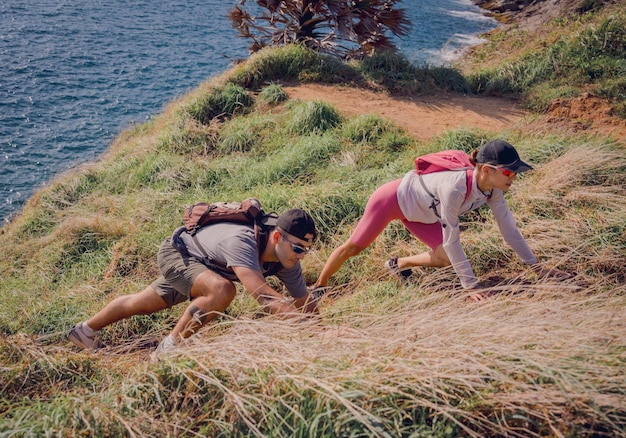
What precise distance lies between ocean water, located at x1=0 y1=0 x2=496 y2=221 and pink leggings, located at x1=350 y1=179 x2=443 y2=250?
292 inches

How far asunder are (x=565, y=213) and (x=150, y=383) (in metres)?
4.01

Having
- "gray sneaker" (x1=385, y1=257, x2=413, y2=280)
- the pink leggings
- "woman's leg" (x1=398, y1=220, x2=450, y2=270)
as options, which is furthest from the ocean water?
"woman's leg" (x1=398, y1=220, x2=450, y2=270)

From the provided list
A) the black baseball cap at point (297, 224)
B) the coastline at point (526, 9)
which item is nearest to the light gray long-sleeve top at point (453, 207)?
the black baseball cap at point (297, 224)

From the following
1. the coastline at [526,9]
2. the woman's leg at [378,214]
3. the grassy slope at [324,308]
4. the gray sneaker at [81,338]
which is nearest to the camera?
the grassy slope at [324,308]

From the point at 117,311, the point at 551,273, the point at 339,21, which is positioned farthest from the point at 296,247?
the point at 339,21

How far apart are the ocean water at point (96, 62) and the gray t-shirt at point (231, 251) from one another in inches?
278

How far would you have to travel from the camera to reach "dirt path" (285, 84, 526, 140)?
8.24 metres

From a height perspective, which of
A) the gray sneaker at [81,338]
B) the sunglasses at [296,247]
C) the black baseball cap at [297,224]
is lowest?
the gray sneaker at [81,338]

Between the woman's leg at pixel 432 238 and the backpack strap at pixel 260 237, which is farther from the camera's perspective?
the woman's leg at pixel 432 238

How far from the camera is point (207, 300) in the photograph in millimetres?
3406

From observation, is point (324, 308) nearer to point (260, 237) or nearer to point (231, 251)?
point (260, 237)

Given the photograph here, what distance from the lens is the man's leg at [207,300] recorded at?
3.39 m

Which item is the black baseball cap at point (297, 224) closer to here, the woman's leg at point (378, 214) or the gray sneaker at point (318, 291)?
the woman's leg at point (378, 214)

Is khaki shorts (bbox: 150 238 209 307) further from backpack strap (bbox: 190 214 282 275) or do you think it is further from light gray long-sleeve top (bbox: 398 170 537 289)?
light gray long-sleeve top (bbox: 398 170 537 289)
